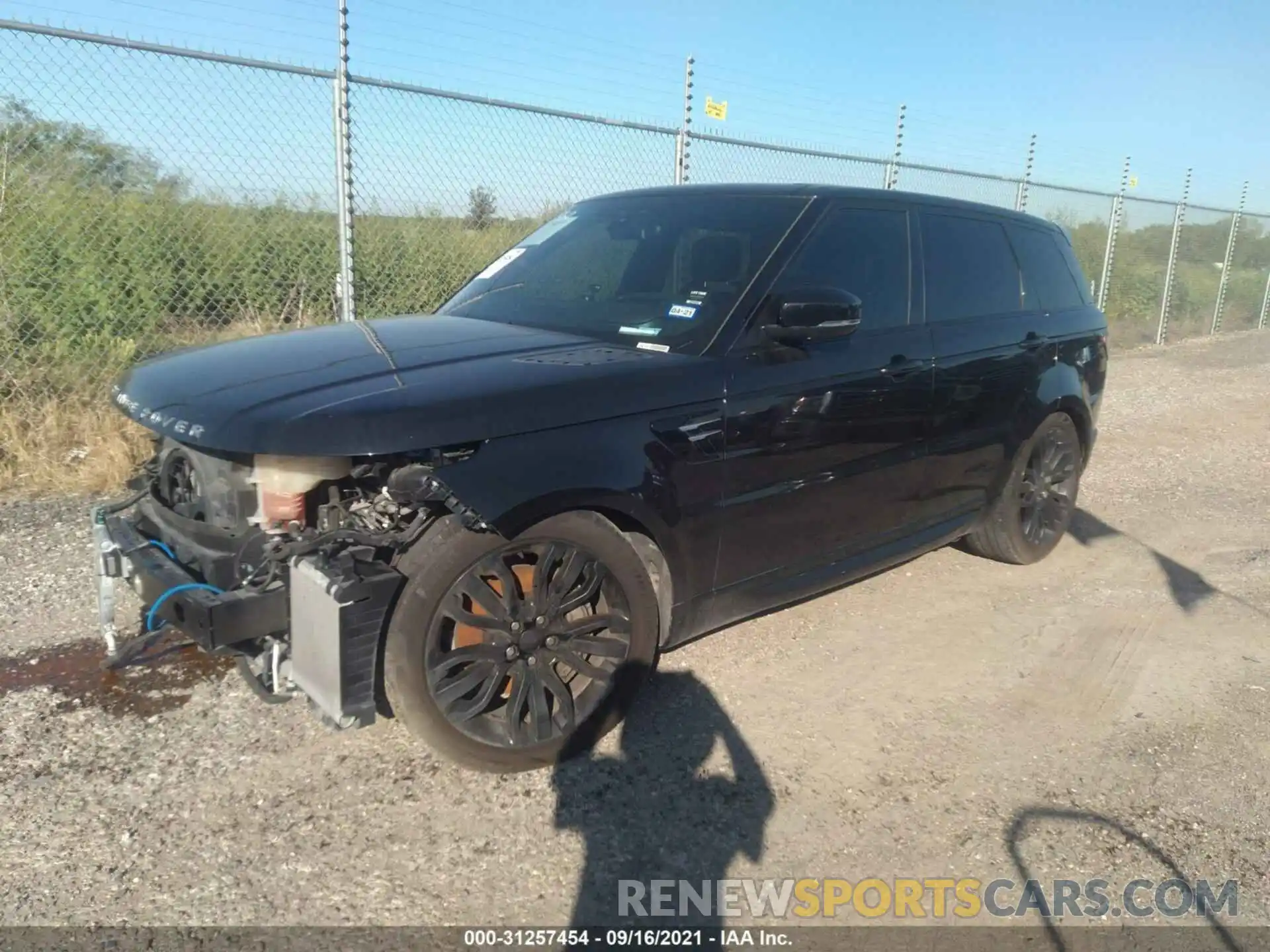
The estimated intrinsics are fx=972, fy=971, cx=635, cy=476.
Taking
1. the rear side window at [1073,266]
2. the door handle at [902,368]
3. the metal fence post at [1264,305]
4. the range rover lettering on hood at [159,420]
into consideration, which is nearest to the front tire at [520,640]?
the range rover lettering on hood at [159,420]

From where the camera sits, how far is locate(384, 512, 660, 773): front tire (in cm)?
276

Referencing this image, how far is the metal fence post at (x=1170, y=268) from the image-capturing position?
1641 centimetres

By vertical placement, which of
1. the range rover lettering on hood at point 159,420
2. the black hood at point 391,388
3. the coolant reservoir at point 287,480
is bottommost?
the coolant reservoir at point 287,480

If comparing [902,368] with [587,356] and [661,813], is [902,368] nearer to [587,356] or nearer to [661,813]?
[587,356]

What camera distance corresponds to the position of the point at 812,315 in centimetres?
340

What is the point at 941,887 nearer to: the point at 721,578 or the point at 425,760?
the point at 721,578

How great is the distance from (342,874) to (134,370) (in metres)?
1.85

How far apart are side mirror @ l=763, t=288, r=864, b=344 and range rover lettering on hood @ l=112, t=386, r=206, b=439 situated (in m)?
1.90

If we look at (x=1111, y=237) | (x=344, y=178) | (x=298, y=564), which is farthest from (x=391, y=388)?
(x=1111, y=237)

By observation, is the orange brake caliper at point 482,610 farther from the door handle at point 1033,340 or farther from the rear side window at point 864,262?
the door handle at point 1033,340

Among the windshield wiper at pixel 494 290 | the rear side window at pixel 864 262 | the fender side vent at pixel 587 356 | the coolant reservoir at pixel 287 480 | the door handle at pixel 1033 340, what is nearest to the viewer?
the coolant reservoir at pixel 287 480

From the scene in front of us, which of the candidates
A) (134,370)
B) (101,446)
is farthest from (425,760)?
(101,446)

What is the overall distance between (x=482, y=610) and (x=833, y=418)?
5.15 feet

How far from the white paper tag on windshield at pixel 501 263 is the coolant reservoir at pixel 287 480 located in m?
1.87
